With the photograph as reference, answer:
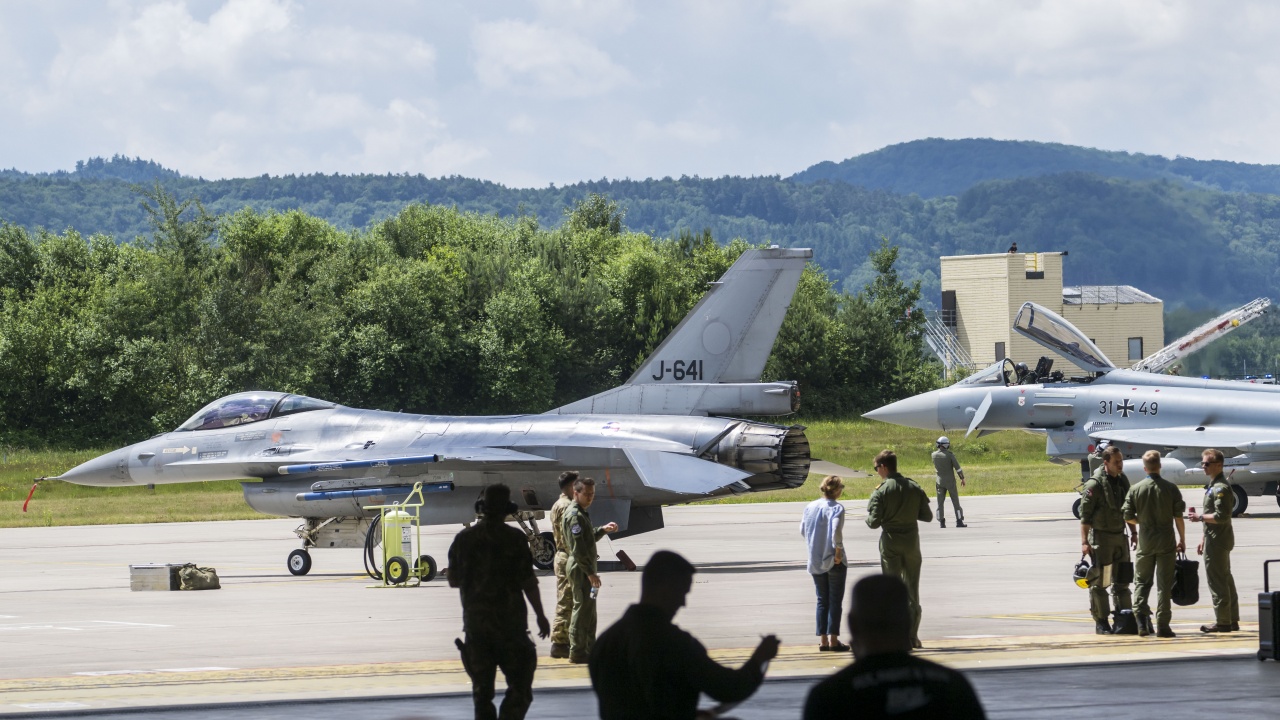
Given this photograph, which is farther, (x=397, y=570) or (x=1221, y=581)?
(x=397, y=570)

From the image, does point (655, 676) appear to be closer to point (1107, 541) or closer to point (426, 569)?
point (1107, 541)

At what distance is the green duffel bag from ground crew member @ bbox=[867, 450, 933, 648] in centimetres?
1049

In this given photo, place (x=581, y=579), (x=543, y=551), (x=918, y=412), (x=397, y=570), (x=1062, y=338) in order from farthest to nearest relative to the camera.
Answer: (x=918, y=412) < (x=1062, y=338) < (x=543, y=551) < (x=397, y=570) < (x=581, y=579)

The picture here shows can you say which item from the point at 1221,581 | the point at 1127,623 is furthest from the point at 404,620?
the point at 1221,581

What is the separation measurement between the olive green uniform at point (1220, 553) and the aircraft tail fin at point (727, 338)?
30.5ft

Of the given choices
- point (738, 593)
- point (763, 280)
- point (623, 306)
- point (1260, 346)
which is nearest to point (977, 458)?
point (1260, 346)

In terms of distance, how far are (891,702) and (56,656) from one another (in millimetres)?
10175

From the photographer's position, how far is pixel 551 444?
21.2 m

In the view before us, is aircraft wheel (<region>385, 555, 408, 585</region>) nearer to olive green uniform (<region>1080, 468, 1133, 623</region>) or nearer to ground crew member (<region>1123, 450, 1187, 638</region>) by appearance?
olive green uniform (<region>1080, 468, 1133, 623</region>)

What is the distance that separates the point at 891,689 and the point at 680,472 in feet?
51.0

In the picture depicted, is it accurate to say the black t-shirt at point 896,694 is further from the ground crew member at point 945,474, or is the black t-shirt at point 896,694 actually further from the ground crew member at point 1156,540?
the ground crew member at point 945,474

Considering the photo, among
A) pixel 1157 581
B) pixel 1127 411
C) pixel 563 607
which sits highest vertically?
Result: pixel 1127 411

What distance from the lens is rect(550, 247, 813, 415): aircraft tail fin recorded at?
21.8 meters

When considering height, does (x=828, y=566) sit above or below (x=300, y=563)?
above
